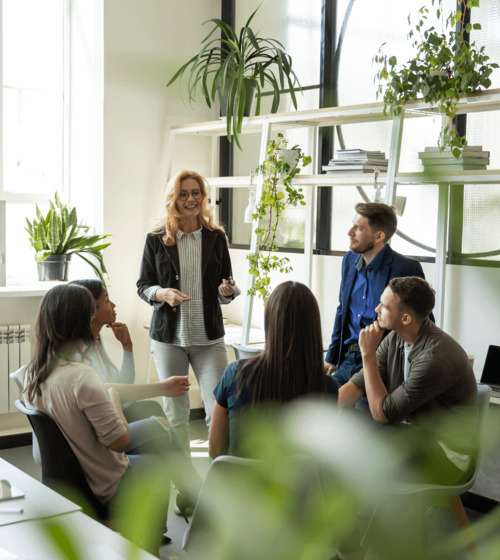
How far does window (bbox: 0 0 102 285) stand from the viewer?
466 centimetres

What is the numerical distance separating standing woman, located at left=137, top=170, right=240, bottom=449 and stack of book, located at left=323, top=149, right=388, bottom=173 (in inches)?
27.9

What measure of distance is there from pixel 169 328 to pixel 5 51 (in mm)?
2258

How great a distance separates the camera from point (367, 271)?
3125mm

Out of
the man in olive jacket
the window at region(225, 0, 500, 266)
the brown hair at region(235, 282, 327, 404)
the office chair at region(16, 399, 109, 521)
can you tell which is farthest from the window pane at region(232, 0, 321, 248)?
the office chair at region(16, 399, 109, 521)

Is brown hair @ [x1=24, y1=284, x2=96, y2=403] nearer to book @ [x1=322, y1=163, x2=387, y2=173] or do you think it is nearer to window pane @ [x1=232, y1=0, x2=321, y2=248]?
book @ [x1=322, y1=163, x2=387, y2=173]

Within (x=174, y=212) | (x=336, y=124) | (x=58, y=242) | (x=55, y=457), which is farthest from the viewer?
(x=58, y=242)

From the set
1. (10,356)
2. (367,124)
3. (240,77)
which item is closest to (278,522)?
(367,124)

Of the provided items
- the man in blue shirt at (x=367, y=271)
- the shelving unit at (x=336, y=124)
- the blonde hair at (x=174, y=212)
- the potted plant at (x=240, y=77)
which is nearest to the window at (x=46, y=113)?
the shelving unit at (x=336, y=124)

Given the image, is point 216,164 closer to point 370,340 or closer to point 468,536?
point 370,340

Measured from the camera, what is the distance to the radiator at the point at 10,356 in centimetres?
432

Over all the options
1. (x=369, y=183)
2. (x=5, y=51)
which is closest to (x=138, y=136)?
(x=5, y=51)

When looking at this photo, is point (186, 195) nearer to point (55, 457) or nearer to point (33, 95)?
point (55, 457)

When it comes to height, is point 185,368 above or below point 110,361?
below

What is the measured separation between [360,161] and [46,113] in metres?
2.22
